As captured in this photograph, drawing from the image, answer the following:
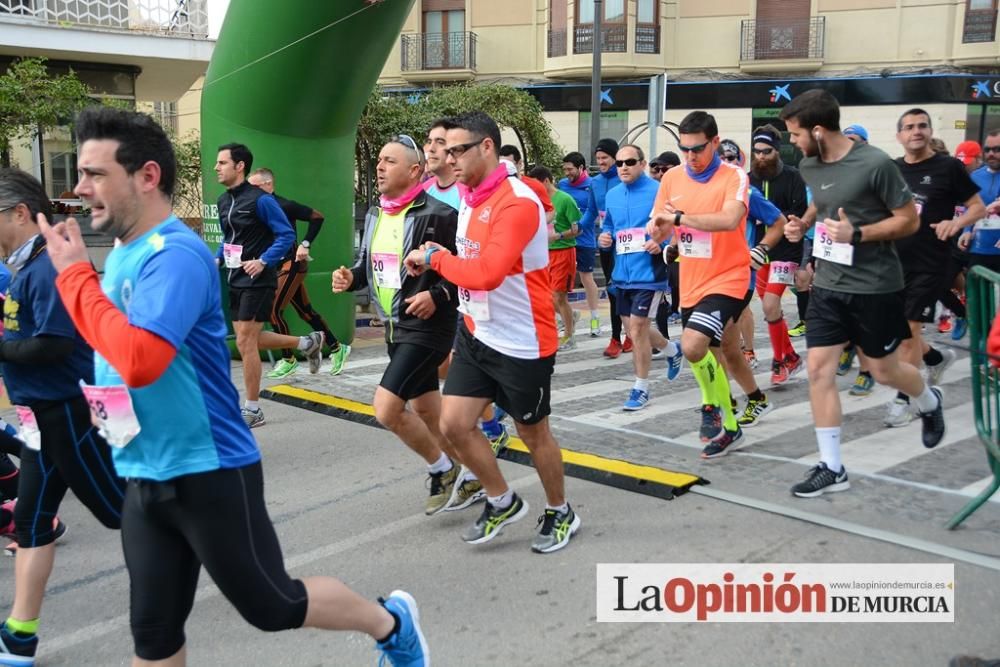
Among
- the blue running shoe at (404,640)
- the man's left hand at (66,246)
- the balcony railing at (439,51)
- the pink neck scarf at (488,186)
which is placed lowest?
the blue running shoe at (404,640)

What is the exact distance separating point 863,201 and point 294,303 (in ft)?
18.6

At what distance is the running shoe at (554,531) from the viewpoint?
4.22m

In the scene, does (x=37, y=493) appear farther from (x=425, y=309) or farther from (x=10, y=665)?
(x=425, y=309)

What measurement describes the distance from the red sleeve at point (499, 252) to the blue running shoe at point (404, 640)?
1400 millimetres

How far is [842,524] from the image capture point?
172 inches

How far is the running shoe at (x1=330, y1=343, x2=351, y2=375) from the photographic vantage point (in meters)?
8.47

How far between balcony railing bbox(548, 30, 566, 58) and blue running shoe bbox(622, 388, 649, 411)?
26.6 metres

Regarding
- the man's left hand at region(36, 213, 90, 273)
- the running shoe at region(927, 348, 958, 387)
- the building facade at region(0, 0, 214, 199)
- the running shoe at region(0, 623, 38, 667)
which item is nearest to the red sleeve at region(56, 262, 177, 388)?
the man's left hand at region(36, 213, 90, 273)

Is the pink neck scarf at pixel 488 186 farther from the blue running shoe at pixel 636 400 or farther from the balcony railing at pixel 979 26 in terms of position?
the balcony railing at pixel 979 26

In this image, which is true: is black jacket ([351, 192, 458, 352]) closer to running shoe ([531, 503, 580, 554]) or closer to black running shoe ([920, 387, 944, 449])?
running shoe ([531, 503, 580, 554])

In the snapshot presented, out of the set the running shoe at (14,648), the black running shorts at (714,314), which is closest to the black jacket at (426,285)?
the black running shorts at (714,314)

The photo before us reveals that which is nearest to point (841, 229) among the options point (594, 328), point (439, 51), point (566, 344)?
point (566, 344)

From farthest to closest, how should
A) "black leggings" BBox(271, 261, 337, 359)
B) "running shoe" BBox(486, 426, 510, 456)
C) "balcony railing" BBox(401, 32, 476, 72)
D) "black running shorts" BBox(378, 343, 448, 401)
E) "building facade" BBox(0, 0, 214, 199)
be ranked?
"balcony railing" BBox(401, 32, 476, 72) < "building facade" BBox(0, 0, 214, 199) < "black leggings" BBox(271, 261, 337, 359) < "running shoe" BBox(486, 426, 510, 456) < "black running shorts" BBox(378, 343, 448, 401)

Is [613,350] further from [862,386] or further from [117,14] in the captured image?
[117,14]
